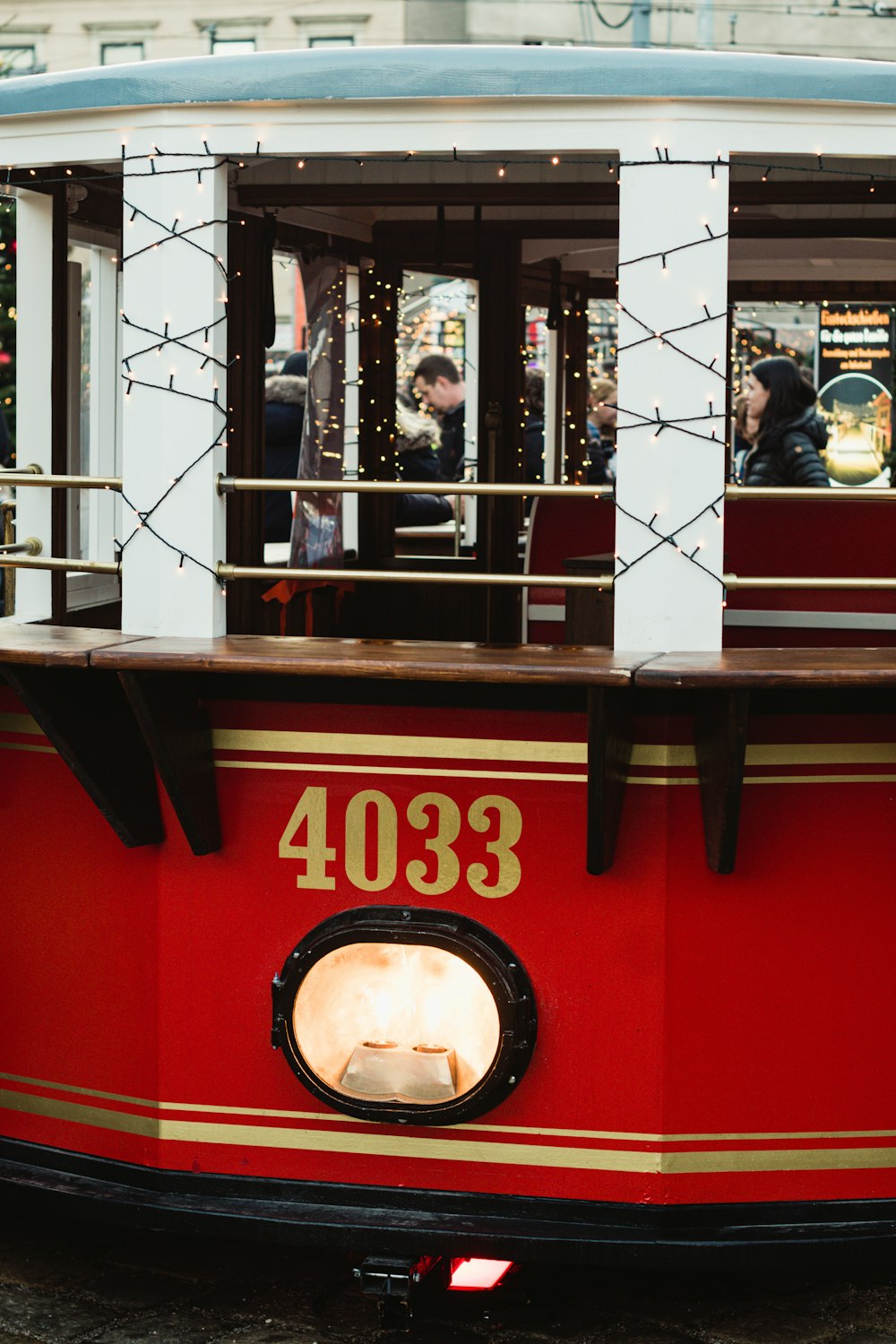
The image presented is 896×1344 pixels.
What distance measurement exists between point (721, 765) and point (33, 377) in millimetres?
2476

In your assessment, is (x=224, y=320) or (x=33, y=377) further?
(x=33, y=377)

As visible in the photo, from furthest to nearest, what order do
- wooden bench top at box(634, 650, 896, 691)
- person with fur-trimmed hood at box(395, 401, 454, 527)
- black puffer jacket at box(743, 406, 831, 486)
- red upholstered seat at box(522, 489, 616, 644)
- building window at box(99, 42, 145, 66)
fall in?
building window at box(99, 42, 145, 66) → person with fur-trimmed hood at box(395, 401, 454, 527) → black puffer jacket at box(743, 406, 831, 486) → red upholstered seat at box(522, 489, 616, 644) → wooden bench top at box(634, 650, 896, 691)

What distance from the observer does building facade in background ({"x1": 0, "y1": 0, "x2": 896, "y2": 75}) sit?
27.8m

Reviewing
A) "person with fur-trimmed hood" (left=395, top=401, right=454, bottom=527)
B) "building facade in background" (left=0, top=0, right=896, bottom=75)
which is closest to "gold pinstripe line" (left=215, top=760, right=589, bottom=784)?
"person with fur-trimmed hood" (left=395, top=401, right=454, bottom=527)

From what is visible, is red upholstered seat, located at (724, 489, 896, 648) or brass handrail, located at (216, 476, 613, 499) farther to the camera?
red upholstered seat, located at (724, 489, 896, 648)

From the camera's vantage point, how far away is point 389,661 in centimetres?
375

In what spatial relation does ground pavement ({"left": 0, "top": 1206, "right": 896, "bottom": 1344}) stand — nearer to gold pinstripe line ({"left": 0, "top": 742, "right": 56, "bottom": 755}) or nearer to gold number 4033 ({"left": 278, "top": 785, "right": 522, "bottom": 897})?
gold number 4033 ({"left": 278, "top": 785, "right": 522, "bottom": 897})

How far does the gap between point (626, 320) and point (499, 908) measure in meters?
1.37

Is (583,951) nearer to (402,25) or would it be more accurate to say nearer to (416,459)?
(416,459)

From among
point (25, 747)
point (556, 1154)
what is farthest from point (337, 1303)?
point (25, 747)

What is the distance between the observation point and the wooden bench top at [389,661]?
3664mm

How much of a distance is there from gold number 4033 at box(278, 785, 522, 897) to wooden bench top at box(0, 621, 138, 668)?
607 mm

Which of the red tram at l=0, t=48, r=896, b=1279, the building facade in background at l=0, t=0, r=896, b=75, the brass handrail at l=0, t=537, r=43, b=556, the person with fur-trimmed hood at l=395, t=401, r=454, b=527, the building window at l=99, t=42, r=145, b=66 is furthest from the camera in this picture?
the building window at l=99, t=42, r=145, b=66

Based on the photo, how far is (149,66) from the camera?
4.12 metres
